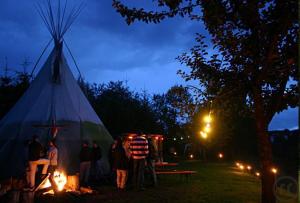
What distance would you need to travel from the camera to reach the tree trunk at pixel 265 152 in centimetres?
782

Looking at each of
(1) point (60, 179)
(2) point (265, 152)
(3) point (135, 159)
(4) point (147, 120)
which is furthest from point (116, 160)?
(4) point (147, 120)

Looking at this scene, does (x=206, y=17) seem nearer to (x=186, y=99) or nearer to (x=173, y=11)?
(x=173, y=11)

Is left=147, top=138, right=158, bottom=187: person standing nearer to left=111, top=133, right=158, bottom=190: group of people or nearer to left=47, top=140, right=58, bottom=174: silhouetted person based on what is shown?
left=111, top=133, right=158, bottom=190: group of people

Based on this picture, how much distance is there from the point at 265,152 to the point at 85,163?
28.8 ft

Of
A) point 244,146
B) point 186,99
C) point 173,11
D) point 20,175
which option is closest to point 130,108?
point 244,146

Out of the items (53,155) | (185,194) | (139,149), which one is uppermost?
(139,149)

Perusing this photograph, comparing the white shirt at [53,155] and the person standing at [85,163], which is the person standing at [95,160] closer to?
the person standing at [85,163]

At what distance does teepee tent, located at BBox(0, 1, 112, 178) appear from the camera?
1658 centimetres

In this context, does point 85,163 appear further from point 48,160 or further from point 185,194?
point 185,194

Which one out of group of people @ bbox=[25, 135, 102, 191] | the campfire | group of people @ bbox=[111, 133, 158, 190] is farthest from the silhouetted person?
group of people @ bbox=[111, 133, 158, 190]

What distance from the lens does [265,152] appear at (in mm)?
7809

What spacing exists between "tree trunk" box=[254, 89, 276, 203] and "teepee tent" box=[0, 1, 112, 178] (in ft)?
31.6

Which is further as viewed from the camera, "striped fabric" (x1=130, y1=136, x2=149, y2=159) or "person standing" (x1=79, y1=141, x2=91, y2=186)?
"person standing" (x1=79, y1=141, x2=91, y2=186)

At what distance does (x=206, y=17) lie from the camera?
25.2 ft
